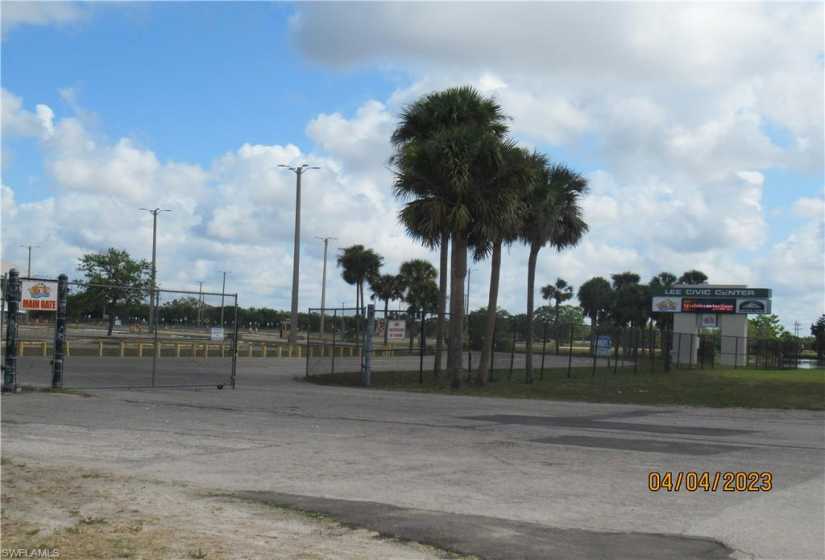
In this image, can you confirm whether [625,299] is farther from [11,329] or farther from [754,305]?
[11,329]

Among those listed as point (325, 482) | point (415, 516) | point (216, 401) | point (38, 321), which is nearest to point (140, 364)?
point (38, 321)

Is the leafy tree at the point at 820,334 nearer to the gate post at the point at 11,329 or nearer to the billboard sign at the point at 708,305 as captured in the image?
the billboard sign at the point at 708,305

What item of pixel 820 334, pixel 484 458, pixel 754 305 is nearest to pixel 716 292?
pixel 754 305

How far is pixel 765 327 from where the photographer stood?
367ft

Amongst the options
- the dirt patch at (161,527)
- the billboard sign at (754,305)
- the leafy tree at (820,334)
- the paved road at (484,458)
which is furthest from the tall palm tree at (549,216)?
the leafy tree at (820,334)

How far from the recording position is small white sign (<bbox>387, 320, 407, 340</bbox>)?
3194 cm

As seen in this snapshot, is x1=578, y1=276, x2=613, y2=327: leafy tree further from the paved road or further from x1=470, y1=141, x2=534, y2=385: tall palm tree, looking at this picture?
the paved road

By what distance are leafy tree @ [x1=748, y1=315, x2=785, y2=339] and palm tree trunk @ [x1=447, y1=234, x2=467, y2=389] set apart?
266ft

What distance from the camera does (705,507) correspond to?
350 inches

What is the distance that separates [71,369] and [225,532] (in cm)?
2358
